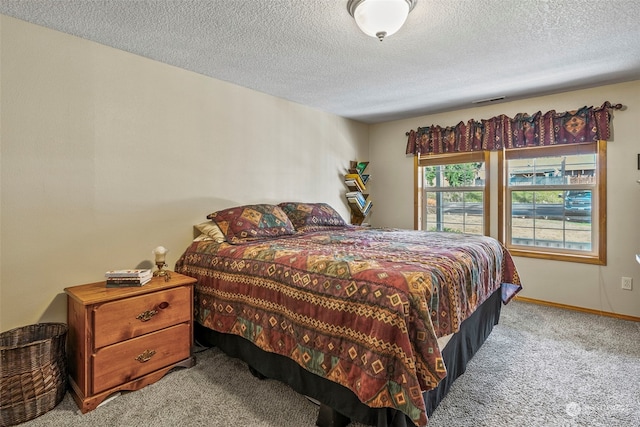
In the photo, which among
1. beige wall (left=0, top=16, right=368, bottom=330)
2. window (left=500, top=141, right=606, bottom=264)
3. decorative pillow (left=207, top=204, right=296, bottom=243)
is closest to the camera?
beige wall (left=0, top=16, right=368, bottom=330)

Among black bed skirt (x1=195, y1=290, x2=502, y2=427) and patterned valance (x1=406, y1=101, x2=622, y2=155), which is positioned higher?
patterned valance (x1=406, y1=101, x2=622, y2=155)

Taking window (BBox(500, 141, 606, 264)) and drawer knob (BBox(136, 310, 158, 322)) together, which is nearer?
drawer knob (BBox(136, 310, 158, 322))

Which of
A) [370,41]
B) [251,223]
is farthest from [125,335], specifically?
[370,41]

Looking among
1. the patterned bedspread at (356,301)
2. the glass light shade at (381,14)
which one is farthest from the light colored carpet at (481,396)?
the glass light shade at (381,14)

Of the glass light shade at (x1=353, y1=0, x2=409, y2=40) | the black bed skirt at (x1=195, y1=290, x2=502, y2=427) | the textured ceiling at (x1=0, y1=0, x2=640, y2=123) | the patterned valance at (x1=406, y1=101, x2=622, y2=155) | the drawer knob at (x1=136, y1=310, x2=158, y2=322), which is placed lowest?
the black bed skirt at (x1=195, y1=290, x2=502, y2=427)

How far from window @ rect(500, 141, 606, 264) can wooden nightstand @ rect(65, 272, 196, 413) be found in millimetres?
3568

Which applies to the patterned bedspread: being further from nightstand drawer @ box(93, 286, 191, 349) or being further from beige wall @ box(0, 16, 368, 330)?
beige wall @ box(0, 16, 368, 330)

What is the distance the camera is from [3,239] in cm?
190

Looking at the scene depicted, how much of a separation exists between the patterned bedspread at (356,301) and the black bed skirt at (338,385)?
0.12 metres

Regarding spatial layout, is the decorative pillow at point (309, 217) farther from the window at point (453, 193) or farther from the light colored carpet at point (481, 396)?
the window at point (453, 193)

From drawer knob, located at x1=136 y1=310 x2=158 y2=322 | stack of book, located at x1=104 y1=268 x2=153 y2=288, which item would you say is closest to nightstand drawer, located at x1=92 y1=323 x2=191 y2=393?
drawer knob, located at x1=136 y1=310 x2=158 y2=322

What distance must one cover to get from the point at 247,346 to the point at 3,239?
1.60m

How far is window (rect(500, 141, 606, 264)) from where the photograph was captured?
10.6 feet

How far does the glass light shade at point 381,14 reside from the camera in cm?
168
